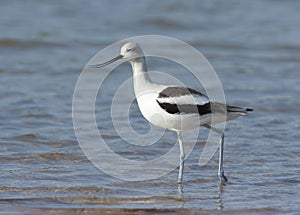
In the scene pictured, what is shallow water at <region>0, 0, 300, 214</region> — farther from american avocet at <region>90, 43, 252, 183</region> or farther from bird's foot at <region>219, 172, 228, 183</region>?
american avocet at <region>90, 43, 252, 183</region>

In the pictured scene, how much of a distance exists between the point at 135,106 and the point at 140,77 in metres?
3.99

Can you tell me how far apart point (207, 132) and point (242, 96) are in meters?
2.62

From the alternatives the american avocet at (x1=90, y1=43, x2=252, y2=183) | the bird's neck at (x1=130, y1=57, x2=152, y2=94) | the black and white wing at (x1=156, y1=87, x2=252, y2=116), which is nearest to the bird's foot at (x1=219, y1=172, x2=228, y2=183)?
the american avocet at (x1=90, y1=43, x2=252, y2=183)

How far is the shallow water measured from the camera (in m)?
8.42

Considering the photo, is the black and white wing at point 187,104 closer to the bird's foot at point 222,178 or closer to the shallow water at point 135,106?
the bird's foot at point 222,178

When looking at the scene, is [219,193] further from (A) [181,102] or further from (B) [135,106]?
(B) [135,106]

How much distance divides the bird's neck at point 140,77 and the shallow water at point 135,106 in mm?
1115

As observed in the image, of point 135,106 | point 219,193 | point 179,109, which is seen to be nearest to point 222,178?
point 219,193

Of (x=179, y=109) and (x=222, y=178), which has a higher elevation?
(x=179, y=109)

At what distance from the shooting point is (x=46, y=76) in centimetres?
1500

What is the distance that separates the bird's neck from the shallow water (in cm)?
111

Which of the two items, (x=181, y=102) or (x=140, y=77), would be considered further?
(x=140, y=77)

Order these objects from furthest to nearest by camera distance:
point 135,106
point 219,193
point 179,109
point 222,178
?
point 135,106 → point 222,178 → point 179,109 → point 219,193

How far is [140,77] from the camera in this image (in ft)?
30.2
